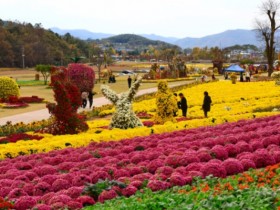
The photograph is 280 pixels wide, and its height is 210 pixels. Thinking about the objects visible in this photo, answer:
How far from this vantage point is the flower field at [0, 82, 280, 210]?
8.24 meters

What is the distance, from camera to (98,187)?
32.4 feet

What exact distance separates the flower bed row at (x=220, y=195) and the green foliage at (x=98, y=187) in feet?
1.87

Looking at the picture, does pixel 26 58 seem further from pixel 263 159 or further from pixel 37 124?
pixel 263 159

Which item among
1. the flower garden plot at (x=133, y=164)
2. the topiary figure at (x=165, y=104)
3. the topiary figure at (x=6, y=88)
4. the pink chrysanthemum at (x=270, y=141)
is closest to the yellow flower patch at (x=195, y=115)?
the topiary figure at (x=165, y=104)

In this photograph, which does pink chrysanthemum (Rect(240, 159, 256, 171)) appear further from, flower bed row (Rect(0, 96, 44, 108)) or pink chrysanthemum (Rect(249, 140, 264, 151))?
flower bed row (Rect(0, 96, 44, 108))

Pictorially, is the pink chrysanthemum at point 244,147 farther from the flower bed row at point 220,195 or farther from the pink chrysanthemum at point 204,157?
the flower bed row at point 220,195

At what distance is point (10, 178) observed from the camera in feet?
38.3

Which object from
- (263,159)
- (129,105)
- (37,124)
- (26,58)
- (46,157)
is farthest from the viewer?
(26,58)

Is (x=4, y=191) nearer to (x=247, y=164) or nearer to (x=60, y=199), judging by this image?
(x=60, y=199)

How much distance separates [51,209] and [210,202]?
288 centimetres

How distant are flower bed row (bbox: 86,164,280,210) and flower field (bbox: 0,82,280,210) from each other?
13 millimetres

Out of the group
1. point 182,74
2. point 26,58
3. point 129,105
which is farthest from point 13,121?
point 26,58

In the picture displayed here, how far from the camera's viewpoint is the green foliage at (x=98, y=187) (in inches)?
385

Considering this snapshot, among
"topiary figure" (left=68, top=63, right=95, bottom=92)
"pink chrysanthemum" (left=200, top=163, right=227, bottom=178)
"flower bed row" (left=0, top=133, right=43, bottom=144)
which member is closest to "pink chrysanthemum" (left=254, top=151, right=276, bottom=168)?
"pink chrysanthemum" (left=200, top=163, right=227, bottom=178)
